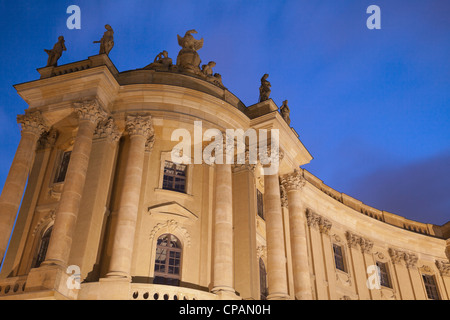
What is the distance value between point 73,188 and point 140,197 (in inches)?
136

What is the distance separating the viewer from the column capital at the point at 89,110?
20750mm

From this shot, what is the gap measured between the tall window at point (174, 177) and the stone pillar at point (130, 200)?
66.6 inches

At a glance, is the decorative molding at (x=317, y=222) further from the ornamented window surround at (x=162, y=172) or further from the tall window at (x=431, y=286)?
the ornamented window surround at (x=162, y=172)

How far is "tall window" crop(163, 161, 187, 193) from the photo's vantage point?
22.6 metres

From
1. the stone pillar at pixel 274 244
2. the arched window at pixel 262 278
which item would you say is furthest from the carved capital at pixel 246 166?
the arched window at pixel 262 278

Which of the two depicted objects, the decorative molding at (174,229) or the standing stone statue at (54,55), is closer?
the decorative molding at (174,229)

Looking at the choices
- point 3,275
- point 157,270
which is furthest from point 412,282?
point 3,275

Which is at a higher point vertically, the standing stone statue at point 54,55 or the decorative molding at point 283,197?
the standing stone statue at point 54,55

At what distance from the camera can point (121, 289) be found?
56.6 feet

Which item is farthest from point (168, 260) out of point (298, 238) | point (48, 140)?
point (48, 140)

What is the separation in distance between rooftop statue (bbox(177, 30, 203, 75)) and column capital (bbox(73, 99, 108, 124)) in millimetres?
6598

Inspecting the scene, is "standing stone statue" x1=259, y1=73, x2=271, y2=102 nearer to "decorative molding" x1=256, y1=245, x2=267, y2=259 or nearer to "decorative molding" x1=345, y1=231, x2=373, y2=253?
"decorative molding" x1=256, y1=245, x2=267, y2=259

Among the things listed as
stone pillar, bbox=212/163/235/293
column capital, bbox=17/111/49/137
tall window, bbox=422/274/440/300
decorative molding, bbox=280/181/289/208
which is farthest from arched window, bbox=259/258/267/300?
tall window, bbox=422/274/440/300
